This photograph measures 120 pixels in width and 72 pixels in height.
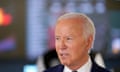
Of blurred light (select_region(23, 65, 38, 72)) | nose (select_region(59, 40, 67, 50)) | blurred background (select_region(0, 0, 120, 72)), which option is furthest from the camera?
blurred background (select_region(0, 0, 120, 72))

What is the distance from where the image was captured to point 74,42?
0.81 metres

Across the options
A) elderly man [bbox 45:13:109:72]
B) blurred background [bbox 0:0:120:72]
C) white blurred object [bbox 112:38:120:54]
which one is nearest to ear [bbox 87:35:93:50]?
elderly man [bbox 45:13:109:72]

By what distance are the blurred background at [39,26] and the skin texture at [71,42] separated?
2.97 metres

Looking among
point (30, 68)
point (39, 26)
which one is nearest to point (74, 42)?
point (30, 68)

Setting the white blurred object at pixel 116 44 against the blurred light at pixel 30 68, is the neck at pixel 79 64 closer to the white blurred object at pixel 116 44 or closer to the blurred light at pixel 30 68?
the blurred light at pixel 30 68

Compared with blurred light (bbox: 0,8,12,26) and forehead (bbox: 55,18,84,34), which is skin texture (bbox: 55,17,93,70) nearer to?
forehead (bbox: 55,18,84,34)

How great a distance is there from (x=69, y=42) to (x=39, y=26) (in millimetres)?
3044

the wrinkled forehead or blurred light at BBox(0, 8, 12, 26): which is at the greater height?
the wrinkled forehead

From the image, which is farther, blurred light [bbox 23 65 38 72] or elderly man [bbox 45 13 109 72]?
blurred light [bbox 23 65 38 72]

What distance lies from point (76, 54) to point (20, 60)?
3004 millimetres

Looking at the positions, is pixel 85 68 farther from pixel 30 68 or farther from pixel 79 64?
pixel 30 68

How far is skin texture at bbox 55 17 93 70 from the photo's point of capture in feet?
2.65

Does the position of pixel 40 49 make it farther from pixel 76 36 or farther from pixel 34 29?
pixel 76 36

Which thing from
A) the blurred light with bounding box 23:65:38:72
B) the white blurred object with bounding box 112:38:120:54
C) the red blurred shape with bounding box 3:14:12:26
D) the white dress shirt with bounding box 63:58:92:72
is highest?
the white dress shirt with bounding box 63:58:92:72
